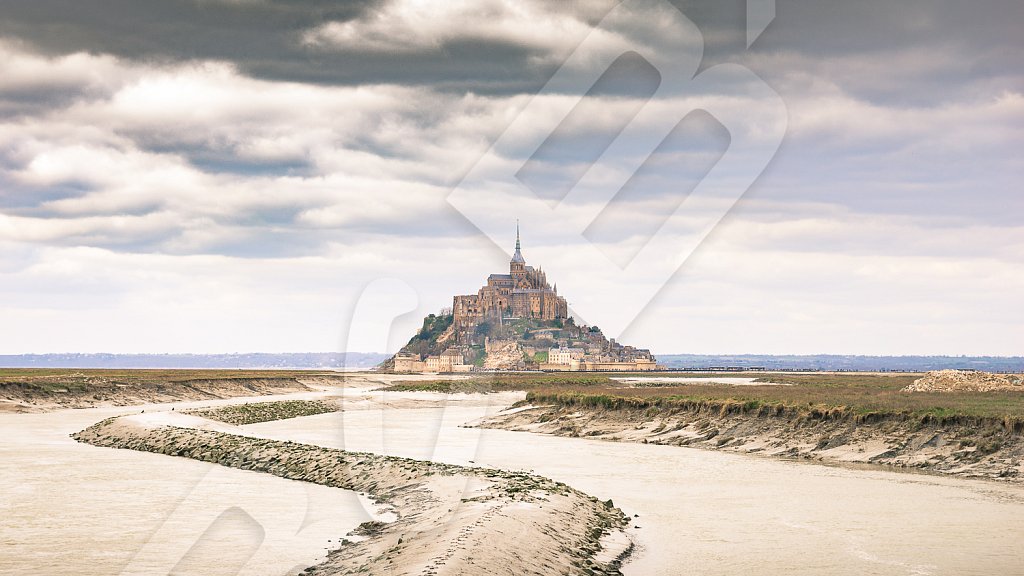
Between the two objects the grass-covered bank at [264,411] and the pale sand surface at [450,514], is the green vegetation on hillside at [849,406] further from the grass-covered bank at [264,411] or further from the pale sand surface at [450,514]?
the grass-covered bank at [264,411]

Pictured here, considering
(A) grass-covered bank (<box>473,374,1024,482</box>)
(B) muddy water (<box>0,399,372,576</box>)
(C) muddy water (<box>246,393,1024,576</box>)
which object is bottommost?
(B) muddy water (<box>0,399,372,576</box>)

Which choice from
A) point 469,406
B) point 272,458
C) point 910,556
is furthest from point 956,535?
point 469,406

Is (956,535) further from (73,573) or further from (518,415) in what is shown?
(518,415)

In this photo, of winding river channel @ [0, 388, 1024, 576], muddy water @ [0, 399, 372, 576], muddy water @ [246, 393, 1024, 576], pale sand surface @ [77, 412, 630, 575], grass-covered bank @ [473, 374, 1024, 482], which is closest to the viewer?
pale sand surface @ [77, 412, 630, 575]

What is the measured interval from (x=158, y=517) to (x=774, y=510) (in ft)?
44.3

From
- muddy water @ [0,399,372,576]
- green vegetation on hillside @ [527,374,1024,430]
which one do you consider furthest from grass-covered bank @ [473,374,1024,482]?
muddy water @ [0,399,372,576]

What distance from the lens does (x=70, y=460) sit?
2861cm

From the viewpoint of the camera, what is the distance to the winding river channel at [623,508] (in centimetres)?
1481

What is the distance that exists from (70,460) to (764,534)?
22.3 meters

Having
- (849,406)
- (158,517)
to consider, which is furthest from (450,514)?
(849,406)

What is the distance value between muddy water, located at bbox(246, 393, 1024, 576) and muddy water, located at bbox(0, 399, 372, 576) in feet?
20.6

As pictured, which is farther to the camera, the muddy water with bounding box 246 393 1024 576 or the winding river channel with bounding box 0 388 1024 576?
the muddy water with bounding box 246 393 1024 576

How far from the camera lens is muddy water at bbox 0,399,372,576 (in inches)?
572

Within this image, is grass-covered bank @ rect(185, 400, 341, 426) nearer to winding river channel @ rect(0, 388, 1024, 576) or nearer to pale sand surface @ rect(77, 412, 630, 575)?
winding river channel @ rect(0, 388, 1024, 576)
